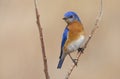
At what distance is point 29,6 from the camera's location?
10.1 m

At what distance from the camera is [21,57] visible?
29.2ft

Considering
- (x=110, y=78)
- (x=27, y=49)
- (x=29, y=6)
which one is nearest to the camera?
(x=110, y=78)

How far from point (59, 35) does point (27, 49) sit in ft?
1.73

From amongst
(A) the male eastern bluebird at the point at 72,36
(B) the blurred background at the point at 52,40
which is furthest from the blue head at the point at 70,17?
(B) the blurred background at the point at 52,40

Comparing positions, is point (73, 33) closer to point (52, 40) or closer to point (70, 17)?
point (70, 17)

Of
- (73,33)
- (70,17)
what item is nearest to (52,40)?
(73,33)

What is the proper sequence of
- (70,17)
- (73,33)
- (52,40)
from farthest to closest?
(52,40) < (73,33) < (70,17)

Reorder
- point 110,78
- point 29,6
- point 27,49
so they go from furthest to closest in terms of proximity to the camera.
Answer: point 29,6 → point 27,49 → point 110,78

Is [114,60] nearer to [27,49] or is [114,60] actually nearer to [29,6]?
[27,49]

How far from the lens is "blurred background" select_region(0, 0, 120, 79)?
336 inches

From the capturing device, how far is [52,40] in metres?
9.25

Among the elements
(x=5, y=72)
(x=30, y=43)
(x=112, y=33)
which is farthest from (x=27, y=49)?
(x=112, y=33)

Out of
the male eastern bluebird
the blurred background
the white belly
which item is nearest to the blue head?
the male eastern bluebird

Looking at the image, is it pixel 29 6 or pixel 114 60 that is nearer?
pixel 114 60
